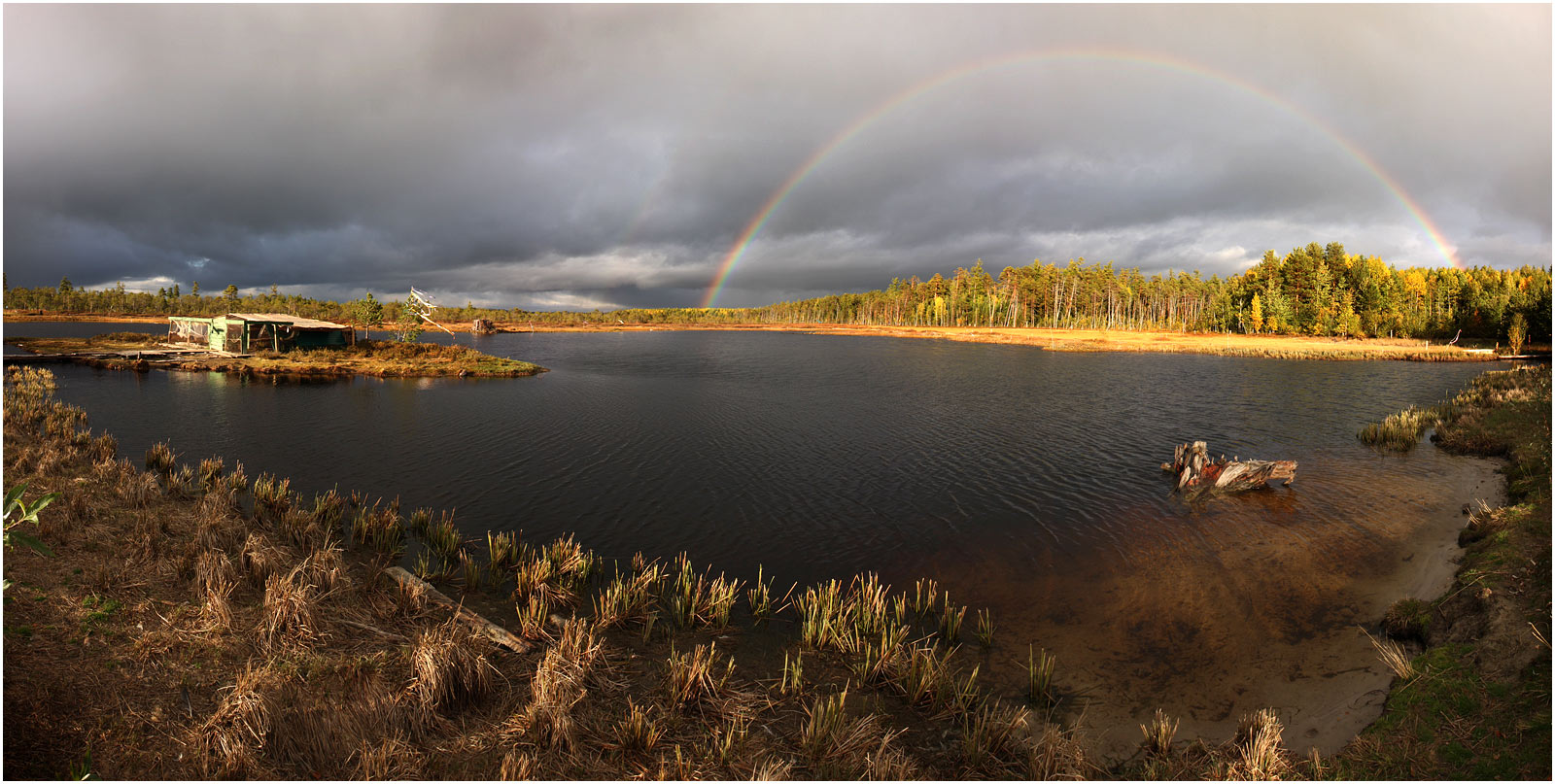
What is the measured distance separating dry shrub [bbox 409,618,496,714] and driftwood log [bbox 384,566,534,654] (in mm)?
1000

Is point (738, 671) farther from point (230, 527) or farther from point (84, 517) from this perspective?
point (84, 517)

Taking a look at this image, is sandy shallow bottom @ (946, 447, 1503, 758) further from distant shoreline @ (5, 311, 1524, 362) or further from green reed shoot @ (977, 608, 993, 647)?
distant shoreline @ (5, 311, 1524, 362)

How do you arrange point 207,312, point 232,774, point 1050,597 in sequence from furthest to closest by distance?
point 207,312 → point 1050,597 → point 232,774

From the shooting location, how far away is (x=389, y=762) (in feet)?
22.9

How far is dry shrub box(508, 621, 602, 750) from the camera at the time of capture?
7.68 m

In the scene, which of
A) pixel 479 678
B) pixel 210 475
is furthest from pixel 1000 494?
pixel 210 475

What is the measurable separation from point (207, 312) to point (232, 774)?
26108 centimetres

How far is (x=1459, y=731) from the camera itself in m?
7.67

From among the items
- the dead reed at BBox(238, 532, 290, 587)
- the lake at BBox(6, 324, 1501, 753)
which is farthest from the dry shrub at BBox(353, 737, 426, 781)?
the lake at BBox(6, 324, 1501, 753)

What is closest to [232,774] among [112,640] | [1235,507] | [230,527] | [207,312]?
[112,640]

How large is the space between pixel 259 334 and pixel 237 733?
76.6 m

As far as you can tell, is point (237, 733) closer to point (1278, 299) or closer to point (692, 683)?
point (692, 683)

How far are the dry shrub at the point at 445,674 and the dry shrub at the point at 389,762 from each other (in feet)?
2.68

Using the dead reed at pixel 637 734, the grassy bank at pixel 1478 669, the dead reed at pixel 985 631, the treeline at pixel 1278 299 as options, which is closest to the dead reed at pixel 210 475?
the dead reed at pixel 637 734
